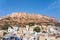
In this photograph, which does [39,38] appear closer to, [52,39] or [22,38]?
[52,39]

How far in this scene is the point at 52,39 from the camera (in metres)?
31.7

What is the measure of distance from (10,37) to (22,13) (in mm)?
85420

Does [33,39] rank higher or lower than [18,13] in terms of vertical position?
lower

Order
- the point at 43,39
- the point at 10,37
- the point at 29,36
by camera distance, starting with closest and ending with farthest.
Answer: the point at 43,39, the point at 10,37, the point at 29,36

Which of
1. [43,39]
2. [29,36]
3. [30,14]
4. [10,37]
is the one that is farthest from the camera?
[30,14]

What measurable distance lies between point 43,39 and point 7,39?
610 centimetres

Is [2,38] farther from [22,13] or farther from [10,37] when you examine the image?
[22,13]

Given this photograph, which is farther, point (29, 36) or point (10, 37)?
point (29, 36)

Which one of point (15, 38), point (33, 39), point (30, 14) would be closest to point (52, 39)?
point (33, 39)

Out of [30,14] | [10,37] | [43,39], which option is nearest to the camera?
[43,39]

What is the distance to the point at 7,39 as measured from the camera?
108 feet

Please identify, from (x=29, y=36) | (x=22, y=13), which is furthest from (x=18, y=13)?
(x=29, y=36)

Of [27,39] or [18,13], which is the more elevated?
[18,13]

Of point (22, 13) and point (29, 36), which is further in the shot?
point (22, 13)
